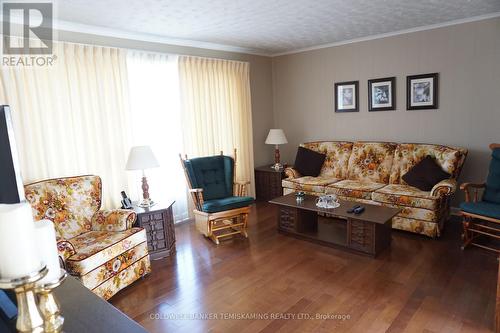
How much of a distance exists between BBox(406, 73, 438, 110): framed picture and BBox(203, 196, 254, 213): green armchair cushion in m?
2.77

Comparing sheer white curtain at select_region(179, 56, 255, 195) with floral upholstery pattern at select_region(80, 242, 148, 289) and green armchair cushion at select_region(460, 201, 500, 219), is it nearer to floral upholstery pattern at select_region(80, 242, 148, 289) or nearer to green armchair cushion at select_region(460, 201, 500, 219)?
floral upholstery pattern at select_region(80, 242, 148, 289)

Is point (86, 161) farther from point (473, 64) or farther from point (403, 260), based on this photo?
point (473, 64)

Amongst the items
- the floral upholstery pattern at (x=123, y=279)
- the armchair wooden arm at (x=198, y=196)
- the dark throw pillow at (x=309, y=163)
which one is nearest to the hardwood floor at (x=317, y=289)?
the floral upholstery pattern at (x=123, y=279)

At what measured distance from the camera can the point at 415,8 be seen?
11.9 feet

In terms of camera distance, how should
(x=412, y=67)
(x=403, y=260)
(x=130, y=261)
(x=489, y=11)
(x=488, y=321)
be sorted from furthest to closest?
(x=412, y=67)
(x=489, y=11)
(x=403, y=260)
(x=130, y=261)
(x=488, y=321)

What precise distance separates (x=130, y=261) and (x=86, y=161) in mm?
1452

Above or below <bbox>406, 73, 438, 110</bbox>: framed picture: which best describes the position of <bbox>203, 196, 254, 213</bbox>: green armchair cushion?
below

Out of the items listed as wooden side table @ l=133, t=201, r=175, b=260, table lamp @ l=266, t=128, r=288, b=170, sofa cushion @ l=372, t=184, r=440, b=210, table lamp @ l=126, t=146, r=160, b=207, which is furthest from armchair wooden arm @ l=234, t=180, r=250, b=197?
sofa cushion @ l=372, t=184, r=440, b=210

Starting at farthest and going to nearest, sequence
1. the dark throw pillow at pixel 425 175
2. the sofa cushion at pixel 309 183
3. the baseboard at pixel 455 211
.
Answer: the sofa cushion at pixel 309 183 < the baseboard at pixel 455 211 < the dark throw pillow at pixel 425 175

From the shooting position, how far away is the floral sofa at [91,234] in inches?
108

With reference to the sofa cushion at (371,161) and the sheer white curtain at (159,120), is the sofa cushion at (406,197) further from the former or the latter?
the sheer white curtain at (159,120)

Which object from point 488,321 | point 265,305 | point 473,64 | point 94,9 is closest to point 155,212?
point 265,305

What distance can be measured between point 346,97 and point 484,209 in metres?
2.73

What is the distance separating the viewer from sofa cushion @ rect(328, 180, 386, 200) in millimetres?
4367
